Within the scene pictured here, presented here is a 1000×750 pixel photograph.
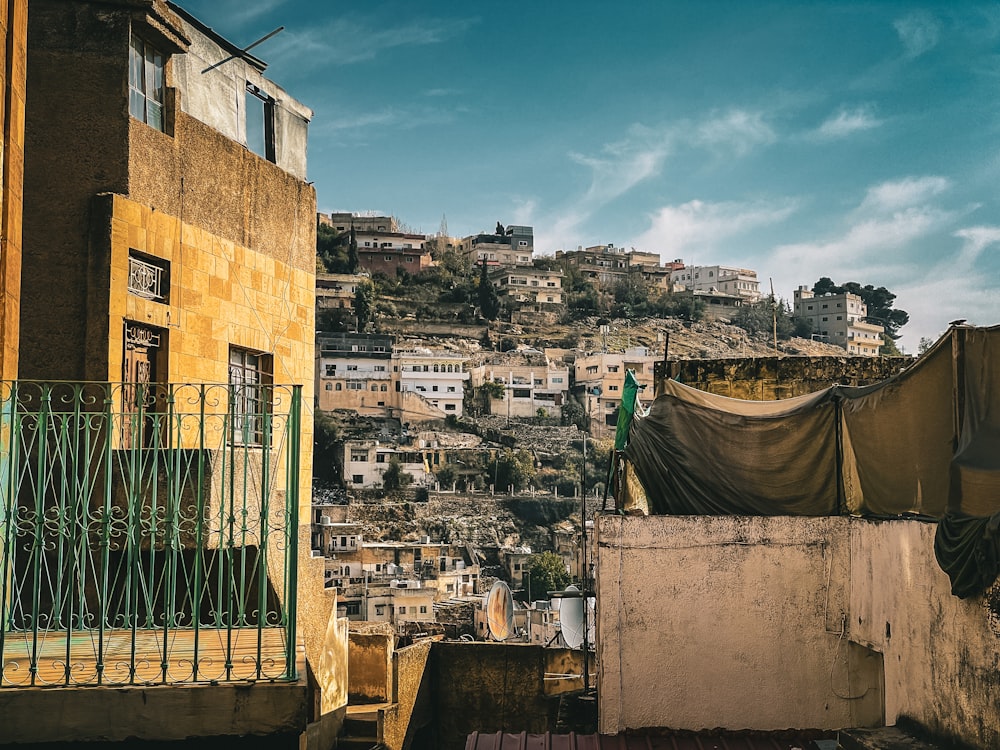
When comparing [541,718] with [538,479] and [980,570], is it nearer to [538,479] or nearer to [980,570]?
[980,570]

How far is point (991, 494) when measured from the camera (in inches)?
184

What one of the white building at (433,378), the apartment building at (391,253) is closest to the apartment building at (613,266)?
the apartment building at (391,253)

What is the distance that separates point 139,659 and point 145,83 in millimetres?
5414

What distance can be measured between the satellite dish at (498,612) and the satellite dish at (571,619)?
4.15m

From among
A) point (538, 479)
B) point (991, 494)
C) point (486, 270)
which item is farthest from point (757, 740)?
point (486, 270)

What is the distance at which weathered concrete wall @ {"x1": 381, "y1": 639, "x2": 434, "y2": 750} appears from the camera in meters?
13.0

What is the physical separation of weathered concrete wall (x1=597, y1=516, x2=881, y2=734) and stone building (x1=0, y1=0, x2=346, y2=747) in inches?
94.8

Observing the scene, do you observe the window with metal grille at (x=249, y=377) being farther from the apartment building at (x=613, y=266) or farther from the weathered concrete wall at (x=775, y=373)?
the apartment building at (x=613, y=266)

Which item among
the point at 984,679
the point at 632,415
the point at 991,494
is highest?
the point at 632,415

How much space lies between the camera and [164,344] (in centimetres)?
885

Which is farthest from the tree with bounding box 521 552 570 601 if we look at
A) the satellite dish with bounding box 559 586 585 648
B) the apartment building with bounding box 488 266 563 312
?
the apartment building with bounding box 488 266 563 312

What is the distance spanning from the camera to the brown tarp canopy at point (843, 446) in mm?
5082

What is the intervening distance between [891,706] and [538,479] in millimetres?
70587

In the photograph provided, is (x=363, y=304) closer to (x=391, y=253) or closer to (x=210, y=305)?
(x=391, y=253)
